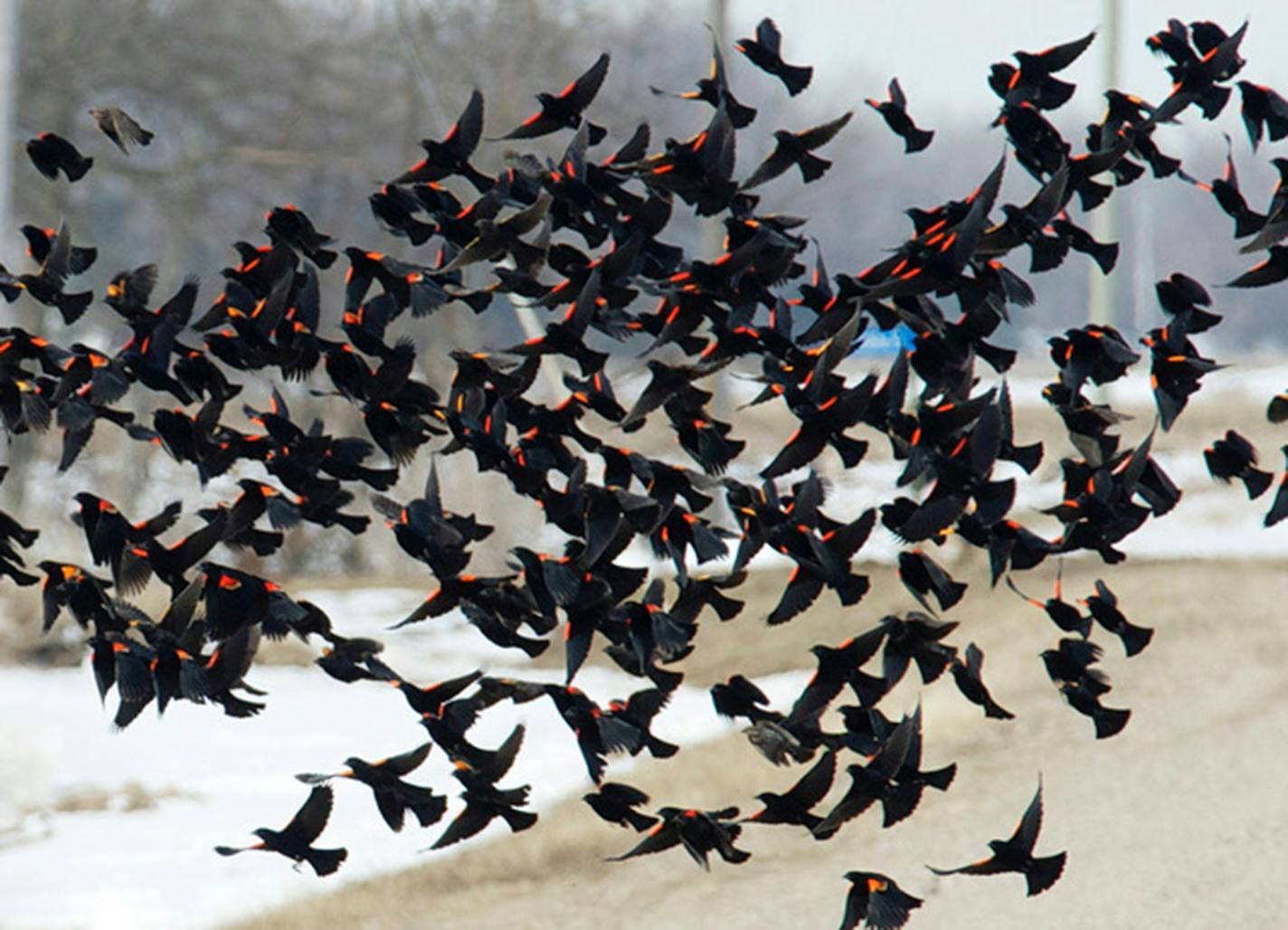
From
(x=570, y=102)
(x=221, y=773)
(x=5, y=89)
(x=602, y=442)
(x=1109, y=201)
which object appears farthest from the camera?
(x=1109, y=201)

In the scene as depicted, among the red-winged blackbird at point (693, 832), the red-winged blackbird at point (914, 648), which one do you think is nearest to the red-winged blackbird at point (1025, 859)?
the red-winged blackbird at point (914, 648)

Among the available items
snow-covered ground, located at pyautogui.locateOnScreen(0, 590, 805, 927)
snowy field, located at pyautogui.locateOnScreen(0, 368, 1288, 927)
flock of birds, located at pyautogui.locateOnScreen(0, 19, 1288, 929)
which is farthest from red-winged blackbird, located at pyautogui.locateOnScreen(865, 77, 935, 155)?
snow-covered ground, located at pyautogui.locateOnScreen(0, 590, 805, 927)

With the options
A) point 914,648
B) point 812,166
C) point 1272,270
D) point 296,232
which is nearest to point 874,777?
point 914,648

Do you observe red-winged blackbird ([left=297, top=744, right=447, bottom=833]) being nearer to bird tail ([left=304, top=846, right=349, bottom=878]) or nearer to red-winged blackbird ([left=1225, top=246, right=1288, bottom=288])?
bird tail ([left=304, top=846, right=349, bottom=878])

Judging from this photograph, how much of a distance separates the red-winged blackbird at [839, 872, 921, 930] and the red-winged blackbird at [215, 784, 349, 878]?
2.48 feet

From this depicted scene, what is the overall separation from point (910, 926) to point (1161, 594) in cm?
367

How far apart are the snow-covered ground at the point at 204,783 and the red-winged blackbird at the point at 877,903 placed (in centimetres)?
295

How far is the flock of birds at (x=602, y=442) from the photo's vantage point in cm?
224

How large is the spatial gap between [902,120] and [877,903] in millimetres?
1197

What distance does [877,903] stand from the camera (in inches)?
95.2

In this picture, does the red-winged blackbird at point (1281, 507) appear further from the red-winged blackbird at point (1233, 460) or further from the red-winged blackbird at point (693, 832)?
the red-winged blackbird at point (693, 832)

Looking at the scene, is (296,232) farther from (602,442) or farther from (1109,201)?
(1109,201)

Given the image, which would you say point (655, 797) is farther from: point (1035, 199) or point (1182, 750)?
point (1035, 199)

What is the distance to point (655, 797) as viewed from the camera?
249 inches
